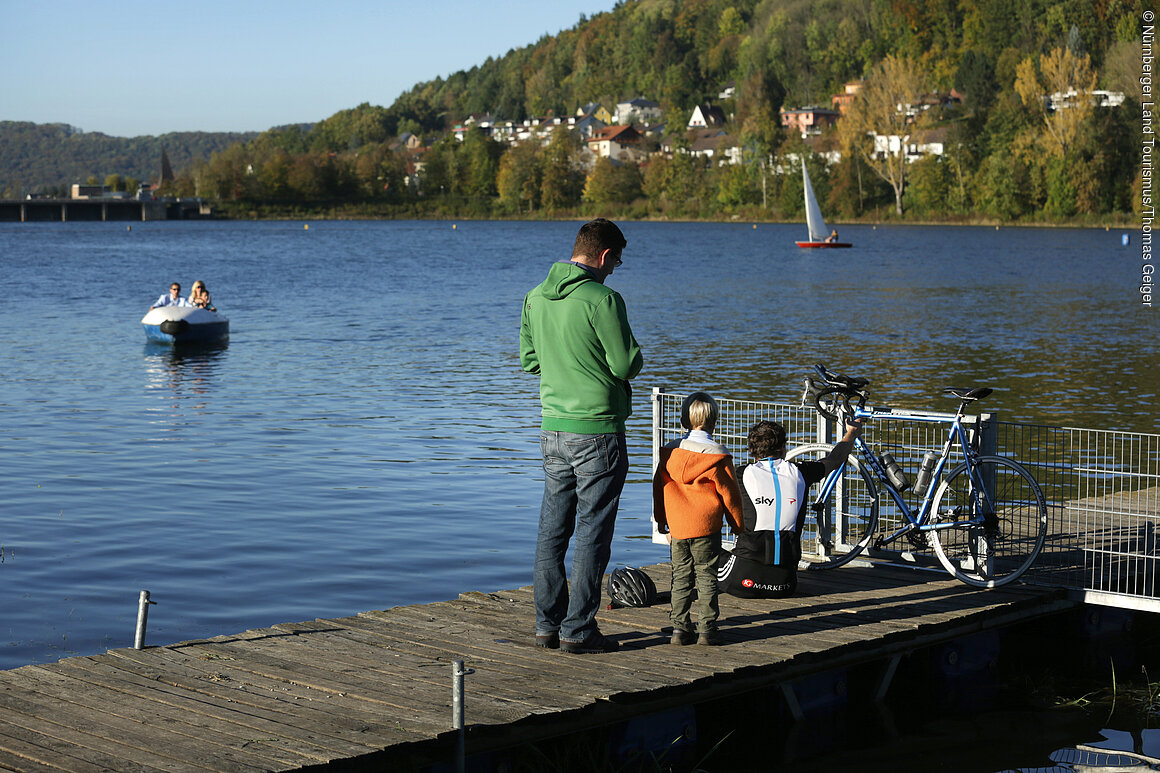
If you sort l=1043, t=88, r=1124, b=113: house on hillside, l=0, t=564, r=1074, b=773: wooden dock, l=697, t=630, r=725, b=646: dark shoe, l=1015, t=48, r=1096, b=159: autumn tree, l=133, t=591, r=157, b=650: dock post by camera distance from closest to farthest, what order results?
l=0, t=564, r=1074, b=773: wooden dock
l=133, t=591, r=157, b=650: dock post
l=697, t=630, r=725, b=646: dark shoe
l=1015, t=48, r=1096, b=159: autumn tree
l=1043, t=88, r=1124, b=113: house on hillside

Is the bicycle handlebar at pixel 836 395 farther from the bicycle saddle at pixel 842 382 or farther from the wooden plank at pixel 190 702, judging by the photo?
the wooden plank at pixel 190 702

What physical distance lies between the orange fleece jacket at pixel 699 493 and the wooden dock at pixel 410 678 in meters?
0.77

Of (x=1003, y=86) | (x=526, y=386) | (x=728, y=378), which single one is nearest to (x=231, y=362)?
(x=526, y=386)

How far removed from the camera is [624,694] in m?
6.81

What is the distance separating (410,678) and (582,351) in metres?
2.02

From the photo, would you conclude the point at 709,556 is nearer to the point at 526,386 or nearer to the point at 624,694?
the point at 624,694

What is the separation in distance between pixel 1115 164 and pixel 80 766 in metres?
125

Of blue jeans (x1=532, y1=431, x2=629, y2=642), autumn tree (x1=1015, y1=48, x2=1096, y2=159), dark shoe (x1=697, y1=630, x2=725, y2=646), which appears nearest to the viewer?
blue jeans (x1=532, y1=431, x2=629, y2=642)

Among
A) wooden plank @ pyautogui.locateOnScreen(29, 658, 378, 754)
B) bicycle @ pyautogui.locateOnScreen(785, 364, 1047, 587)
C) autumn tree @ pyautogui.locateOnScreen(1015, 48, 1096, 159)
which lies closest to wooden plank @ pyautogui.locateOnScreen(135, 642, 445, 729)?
wooden plank @ pyautogui.locateOnScreen(29, 658, 378, 754)

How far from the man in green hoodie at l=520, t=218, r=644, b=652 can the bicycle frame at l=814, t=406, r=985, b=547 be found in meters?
2.94

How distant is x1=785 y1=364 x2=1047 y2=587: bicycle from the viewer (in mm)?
9273

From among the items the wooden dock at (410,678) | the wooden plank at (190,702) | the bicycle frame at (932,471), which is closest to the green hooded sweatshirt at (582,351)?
the wooden dock at (410,678)

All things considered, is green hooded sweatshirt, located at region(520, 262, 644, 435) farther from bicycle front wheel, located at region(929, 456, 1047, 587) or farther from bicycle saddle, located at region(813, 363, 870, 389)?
bicycle front wheel, located at region(929, 456, 1047, 587)

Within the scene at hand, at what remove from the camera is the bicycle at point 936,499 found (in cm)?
927
